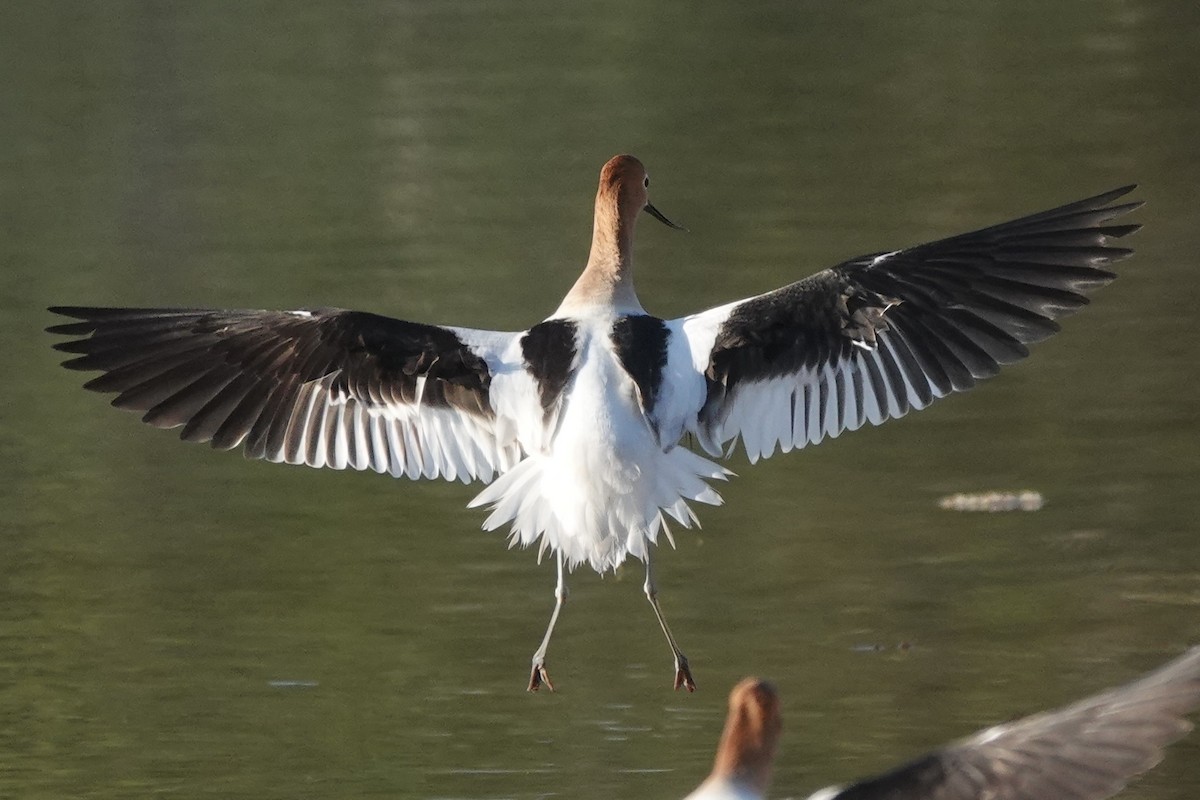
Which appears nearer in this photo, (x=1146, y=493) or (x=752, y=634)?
(x=752, y=634)

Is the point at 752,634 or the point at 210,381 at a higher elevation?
the point at 210,381

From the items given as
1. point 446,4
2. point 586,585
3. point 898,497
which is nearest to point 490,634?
point 586,585

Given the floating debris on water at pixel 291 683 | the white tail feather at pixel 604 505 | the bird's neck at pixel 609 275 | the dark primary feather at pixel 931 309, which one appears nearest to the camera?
the white tail feather at pixel 604 505

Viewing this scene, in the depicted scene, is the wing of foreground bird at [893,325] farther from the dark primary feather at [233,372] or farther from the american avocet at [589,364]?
the dark primary feather at [233,372]

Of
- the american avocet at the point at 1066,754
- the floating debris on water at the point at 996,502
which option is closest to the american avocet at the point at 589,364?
the american avocet at the point at 1066,754

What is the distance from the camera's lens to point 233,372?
8.30 metres

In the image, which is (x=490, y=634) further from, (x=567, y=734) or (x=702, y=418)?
(x=702, y=418)

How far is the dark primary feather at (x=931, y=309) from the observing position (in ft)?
26.4

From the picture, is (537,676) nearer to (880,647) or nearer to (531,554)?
(880,647)

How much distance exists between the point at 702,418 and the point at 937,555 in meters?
2.23

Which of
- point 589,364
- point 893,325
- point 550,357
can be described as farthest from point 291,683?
point 893,325

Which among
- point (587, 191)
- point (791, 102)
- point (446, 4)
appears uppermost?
point (446, 4)

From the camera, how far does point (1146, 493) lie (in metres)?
10.5

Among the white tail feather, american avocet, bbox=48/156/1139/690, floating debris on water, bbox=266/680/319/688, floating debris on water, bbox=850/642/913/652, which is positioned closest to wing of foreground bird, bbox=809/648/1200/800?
the white tail feather
